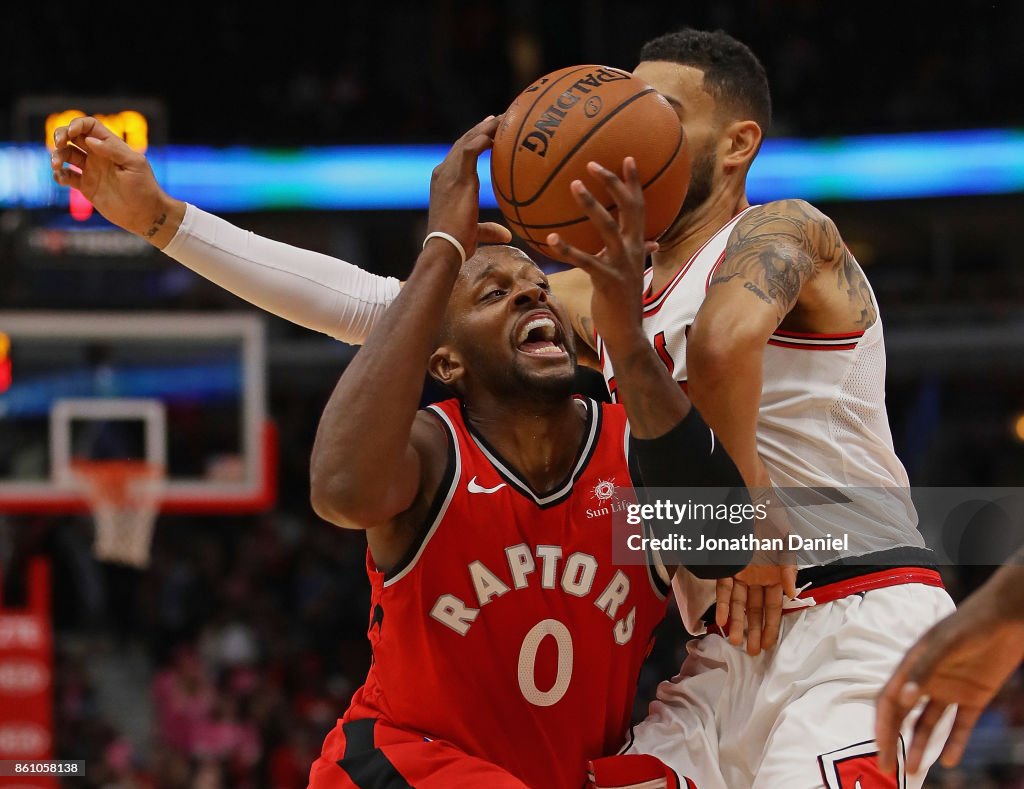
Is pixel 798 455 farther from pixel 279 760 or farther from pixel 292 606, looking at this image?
pixel 292 606

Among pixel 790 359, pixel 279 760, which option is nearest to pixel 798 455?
pixel 790 359

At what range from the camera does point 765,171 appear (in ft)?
39.9

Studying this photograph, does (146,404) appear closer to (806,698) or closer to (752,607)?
(752,607)

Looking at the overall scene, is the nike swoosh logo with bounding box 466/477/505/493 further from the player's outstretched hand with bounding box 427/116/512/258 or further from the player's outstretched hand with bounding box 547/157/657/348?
the player's outstretched hand with bounding box 547/157/657/348

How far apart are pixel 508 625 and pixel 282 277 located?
3.76 feet

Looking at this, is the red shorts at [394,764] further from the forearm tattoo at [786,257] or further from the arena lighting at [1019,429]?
the arena lighting at [1019,429]

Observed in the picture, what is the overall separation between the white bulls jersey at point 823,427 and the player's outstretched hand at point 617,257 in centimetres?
51

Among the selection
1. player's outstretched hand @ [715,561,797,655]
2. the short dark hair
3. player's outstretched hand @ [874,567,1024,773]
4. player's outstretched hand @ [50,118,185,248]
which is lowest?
player's outstretched hand @ [874,567,1024,773]

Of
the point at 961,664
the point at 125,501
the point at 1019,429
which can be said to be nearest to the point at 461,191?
the point at 961,664

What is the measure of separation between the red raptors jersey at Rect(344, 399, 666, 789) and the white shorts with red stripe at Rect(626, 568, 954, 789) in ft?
0.64

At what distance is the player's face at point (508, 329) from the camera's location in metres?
3.35

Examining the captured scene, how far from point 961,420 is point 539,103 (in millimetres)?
13218

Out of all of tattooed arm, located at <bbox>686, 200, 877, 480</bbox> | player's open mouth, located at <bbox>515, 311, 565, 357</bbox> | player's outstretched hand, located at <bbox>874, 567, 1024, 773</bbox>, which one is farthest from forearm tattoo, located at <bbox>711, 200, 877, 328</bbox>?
player's outstretched hand, located at <bbox>874, 567, 1024, 773</bbox>

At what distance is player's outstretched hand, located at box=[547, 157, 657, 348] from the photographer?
2.71 meters
